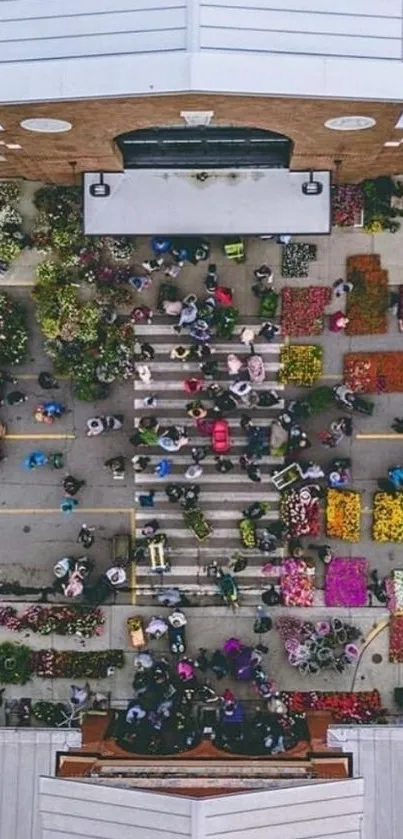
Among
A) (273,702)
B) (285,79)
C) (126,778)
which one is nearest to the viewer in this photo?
(285,79)

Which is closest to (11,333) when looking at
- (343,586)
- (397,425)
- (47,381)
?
(47,381)

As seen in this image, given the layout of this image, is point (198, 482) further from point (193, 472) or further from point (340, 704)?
point (340, 704)

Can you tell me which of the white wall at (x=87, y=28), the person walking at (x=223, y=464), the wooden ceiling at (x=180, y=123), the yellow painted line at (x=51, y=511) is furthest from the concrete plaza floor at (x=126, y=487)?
the white wall at (x=87, y=28)

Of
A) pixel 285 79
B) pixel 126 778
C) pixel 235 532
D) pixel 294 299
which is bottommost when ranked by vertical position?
pixel 126 778

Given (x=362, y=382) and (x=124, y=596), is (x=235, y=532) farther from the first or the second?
(x=362, y=382)

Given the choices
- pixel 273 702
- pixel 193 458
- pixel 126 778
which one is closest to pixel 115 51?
pixel 193 458

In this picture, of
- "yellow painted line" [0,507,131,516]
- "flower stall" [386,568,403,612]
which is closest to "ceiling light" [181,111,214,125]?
"yellow painted line" [0,507,131,516]

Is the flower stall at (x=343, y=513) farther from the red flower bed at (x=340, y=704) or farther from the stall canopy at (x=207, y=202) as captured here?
the stall canopy at (x=207, y=202)

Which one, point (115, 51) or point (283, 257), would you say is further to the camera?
point (283, 257)
